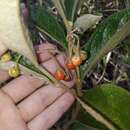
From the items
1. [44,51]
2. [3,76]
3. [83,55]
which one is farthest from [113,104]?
[3,76]

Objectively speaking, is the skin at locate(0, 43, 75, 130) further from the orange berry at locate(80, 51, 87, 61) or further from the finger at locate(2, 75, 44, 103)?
the orange berry at locate(80, 51, 87, 61)

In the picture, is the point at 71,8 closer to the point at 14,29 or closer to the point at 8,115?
the point at 14,29

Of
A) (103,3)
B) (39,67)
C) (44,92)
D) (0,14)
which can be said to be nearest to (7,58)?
(39,67)

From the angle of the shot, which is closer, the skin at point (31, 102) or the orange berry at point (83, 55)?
the orange berry at point (83, 55)

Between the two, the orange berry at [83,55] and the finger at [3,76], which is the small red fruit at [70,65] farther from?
the finger at [3,76]

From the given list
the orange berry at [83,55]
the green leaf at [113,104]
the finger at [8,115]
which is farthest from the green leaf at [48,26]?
the finger at [8,115]

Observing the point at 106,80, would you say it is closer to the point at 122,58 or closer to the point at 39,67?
the point at 122,58

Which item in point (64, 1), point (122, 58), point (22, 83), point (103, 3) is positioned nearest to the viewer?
point (64, 1)
